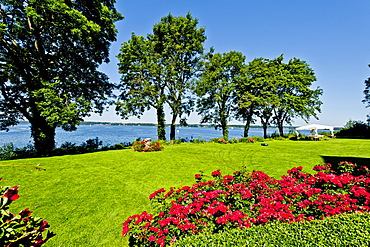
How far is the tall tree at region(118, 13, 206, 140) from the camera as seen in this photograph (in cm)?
1962

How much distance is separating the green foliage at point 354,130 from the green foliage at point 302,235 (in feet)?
98.3

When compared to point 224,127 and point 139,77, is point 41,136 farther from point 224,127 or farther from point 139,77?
point 224,127

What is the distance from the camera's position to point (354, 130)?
25.9m

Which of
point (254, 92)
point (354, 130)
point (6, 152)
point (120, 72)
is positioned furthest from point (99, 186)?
point (354, 130)

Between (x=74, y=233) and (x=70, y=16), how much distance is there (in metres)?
12.6

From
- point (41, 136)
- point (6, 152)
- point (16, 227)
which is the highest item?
point (41, 136)

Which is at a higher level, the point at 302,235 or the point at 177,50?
the point at 177,50

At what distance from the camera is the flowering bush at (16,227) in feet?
4.65

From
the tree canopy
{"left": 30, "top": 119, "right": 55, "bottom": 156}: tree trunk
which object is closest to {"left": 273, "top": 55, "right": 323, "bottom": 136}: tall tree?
the tree canopy

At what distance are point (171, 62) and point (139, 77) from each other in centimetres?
433

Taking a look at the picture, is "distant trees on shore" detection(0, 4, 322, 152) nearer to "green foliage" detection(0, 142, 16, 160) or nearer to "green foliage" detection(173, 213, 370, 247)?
"green foliage" detection(0, 142, 16, 160)

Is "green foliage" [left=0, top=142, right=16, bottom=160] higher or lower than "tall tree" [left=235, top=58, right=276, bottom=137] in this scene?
lower

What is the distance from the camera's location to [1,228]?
1.38m

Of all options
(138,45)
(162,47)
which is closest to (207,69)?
(162,47)
